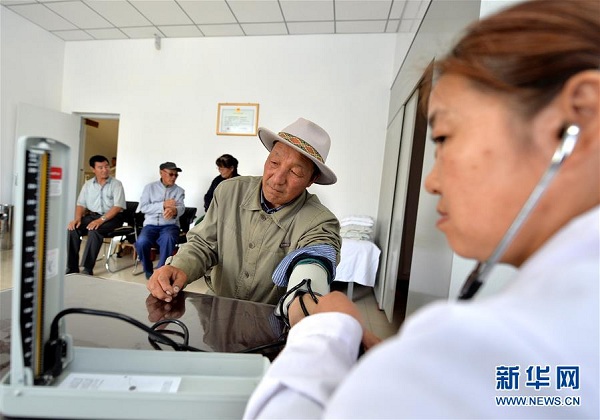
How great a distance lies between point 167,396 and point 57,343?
0.62 ft

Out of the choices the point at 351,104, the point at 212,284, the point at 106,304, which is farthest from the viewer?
the point at 351,104

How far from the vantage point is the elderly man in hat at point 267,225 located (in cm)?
114

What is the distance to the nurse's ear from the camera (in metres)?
0.28

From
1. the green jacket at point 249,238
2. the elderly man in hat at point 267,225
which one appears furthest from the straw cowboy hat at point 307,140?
the green jacket at point 249,238

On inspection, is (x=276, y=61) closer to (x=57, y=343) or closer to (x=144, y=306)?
(x=144, y=306)

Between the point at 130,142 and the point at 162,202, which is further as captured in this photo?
the point at 130,142

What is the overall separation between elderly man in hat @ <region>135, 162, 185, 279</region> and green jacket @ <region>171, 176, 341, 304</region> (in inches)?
93.6


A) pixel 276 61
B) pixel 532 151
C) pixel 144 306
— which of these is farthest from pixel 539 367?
pixel 276 61

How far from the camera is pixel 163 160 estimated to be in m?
4.23

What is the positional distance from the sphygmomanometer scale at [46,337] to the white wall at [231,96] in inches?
139

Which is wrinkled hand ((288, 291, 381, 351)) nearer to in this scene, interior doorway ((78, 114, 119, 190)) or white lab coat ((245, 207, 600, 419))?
white lab coat ((245, 207, 600, 419))

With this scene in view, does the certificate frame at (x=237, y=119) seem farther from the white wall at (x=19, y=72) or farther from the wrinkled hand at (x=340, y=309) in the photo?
the wrinkled hand at (x=340, y=309)

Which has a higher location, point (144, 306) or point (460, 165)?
point (460, 165)

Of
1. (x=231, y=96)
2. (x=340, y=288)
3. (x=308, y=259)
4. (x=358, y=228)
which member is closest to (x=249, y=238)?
(x=308, y=259)
